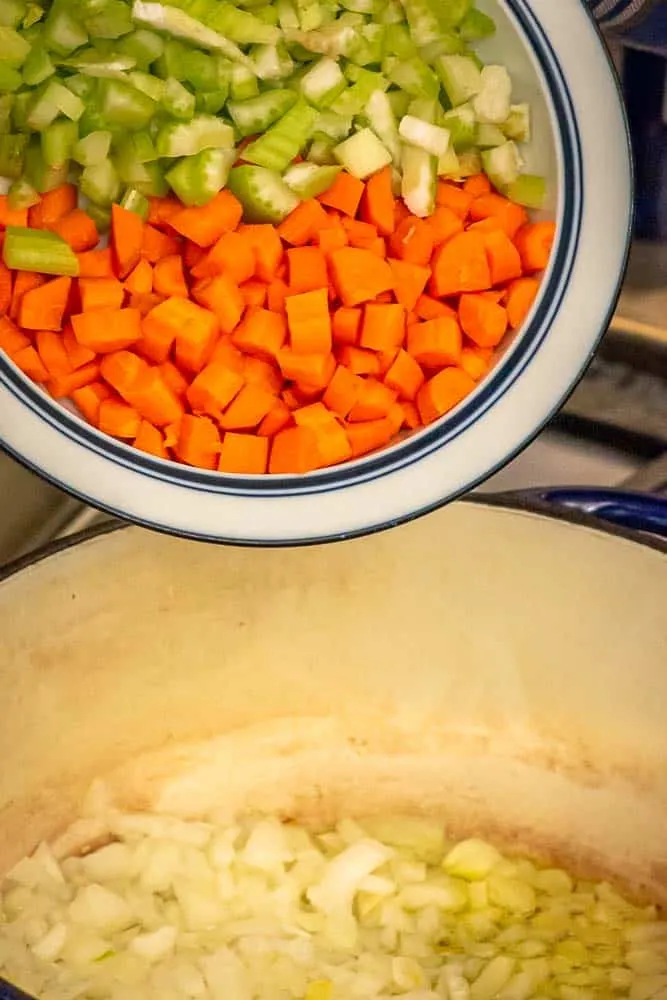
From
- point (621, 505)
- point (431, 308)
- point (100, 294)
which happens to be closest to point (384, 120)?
point (431, 308)

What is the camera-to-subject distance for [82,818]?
0.85m

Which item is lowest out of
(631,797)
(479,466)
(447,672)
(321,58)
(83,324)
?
(631,797)

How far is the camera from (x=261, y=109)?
73cm

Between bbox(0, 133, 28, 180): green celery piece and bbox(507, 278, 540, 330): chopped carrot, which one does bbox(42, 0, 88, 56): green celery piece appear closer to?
bbox(0, 133, 28, 180): green celery piece

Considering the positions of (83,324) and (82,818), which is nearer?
(83,324)

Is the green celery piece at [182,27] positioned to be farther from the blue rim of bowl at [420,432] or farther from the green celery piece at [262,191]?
the blue rim of bowl at [420,432]

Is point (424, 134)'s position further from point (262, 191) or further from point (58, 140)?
point (58, 140)

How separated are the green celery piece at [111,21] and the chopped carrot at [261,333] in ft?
0.67

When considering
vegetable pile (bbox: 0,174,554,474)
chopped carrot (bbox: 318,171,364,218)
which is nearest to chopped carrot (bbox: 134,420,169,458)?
vegetable pile (bbox: 0,174,554,474)

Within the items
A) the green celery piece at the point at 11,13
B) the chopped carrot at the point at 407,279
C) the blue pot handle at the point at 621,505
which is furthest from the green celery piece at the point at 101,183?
the blue pot handle at the point at 621,505

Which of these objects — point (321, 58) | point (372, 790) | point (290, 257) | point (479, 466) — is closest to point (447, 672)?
point (372, 790)

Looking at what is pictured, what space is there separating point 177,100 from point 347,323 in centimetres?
19

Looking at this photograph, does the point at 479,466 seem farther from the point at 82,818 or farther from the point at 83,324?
the point at 82,818

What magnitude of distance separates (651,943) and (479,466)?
407mm
